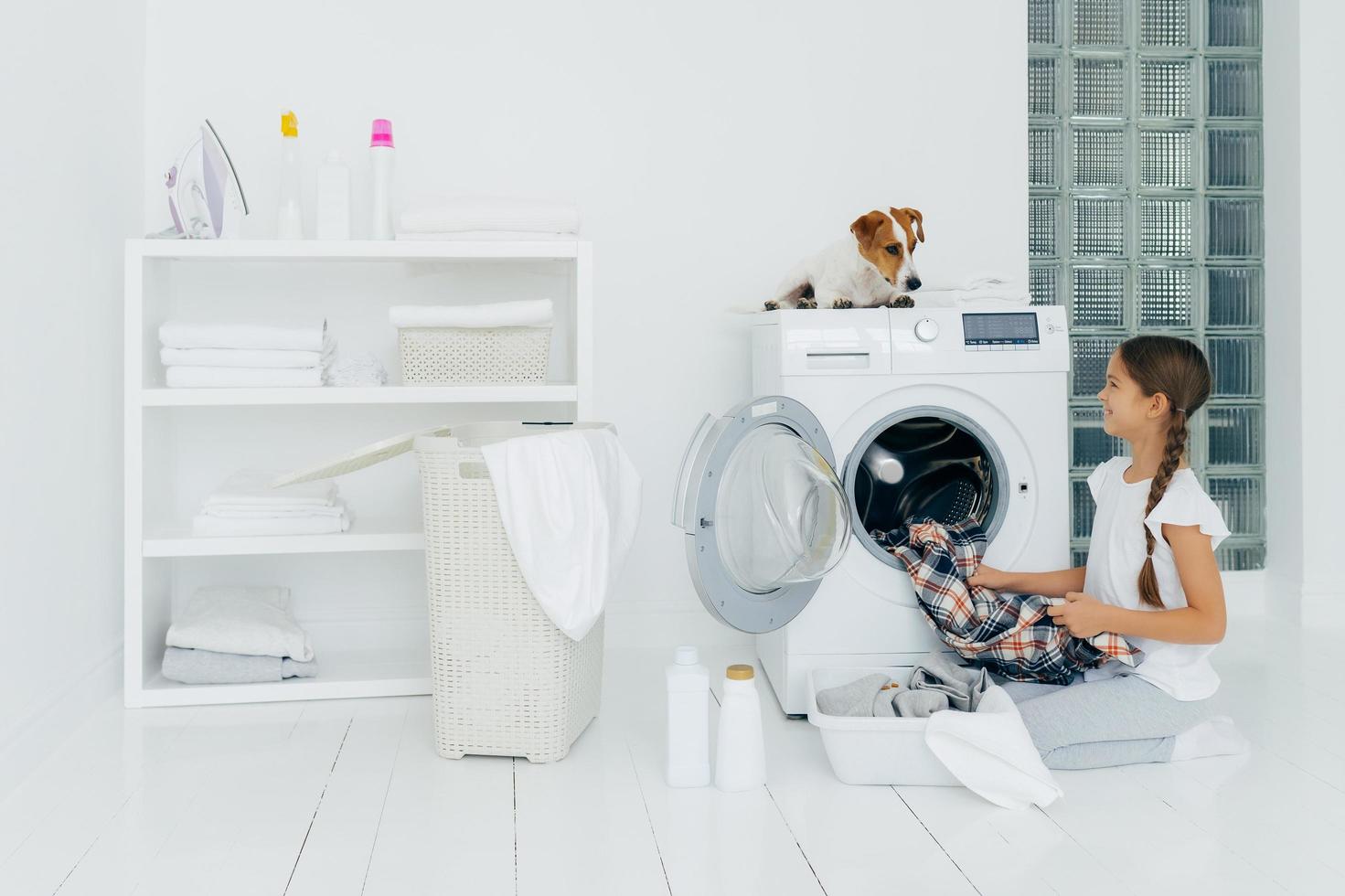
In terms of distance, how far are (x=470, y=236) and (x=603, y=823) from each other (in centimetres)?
124

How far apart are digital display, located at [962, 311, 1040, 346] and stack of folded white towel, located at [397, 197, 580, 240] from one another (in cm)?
83

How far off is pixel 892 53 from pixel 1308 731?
1.79 meters

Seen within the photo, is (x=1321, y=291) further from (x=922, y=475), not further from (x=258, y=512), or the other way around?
(x=258, y=512)

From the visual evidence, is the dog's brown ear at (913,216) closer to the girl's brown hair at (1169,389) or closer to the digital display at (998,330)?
the digital display at (998,330)

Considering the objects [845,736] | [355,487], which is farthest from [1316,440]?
[355,487]

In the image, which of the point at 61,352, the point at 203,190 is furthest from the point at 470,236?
the point at 61,352

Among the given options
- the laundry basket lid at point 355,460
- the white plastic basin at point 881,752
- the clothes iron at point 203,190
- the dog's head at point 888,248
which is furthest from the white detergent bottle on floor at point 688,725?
the clothes iron at point 203,190

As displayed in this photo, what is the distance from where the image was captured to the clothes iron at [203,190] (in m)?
2.26

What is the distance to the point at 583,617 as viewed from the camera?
187cm

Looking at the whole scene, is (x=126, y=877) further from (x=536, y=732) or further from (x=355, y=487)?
(x=355, y=487)

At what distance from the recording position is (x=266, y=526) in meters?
2.34

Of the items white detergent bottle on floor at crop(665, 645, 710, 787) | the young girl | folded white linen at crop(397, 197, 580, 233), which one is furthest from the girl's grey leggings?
folded white linen at crop(397, 197, 580, 233)

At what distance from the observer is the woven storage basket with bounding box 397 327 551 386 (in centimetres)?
231

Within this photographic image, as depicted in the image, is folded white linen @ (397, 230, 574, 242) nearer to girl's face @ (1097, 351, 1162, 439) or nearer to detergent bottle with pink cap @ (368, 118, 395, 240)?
detergent bottle with pink cap @ (368, 118, 395, 240)
